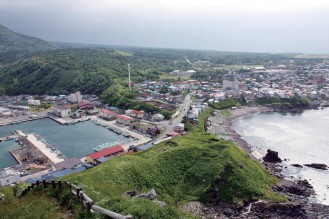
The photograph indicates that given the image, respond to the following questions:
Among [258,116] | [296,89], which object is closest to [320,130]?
[258,116]

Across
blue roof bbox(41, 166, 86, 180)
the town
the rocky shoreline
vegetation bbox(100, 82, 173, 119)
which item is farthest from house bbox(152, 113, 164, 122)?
the rocky shoreline

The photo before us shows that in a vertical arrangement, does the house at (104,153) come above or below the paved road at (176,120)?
below

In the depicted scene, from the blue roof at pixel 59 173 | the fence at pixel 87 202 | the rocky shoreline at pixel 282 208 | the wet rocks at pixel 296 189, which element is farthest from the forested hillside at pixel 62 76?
the fence at pixel 87 202

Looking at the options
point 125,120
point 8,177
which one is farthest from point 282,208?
point 125,120

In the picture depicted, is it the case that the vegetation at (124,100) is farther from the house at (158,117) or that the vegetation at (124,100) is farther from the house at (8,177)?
the house at (8,177)

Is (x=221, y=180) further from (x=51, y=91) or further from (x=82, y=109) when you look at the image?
(x=51, y=91)

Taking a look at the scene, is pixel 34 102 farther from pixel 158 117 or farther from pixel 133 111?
pixel 158 117
